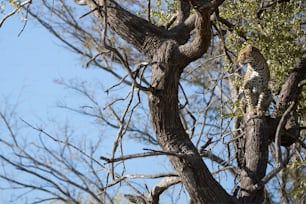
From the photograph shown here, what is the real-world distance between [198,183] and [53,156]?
5.31 metres

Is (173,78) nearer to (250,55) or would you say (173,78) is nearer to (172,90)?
(172,90)

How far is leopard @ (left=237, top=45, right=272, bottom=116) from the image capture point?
4570 mm

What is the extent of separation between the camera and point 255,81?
4.60 metres

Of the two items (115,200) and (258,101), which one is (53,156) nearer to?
(115,200)

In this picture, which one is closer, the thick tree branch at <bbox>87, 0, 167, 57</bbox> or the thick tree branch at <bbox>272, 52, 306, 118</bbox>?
the thick tree branch at <bbox>87, 0, 167, 57</bbox>

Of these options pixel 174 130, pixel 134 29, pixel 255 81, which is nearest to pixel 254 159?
pixel 255 81

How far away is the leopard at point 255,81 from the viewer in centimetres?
457

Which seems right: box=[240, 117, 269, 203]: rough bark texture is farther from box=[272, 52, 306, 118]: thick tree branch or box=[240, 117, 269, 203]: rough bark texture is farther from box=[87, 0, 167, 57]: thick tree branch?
box=[87, 0, 167, 57]: thick tree branch

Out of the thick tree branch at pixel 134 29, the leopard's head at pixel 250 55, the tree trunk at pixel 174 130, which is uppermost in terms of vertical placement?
the leopard's head at pixel 250 55

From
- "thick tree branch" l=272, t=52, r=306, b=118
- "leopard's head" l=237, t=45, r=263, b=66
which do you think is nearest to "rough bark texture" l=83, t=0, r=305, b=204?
"leopard's head" l=237, t=45, r=263, b=66

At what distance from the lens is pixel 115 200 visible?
27.8ft

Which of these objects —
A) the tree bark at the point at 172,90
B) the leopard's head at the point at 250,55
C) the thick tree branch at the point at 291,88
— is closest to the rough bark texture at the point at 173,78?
the tree bark at the point at 172,90

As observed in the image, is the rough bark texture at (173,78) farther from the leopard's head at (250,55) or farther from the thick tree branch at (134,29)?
the leopard's head at (250,55)

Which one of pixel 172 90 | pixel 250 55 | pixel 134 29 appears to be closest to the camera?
pixel 172 90
